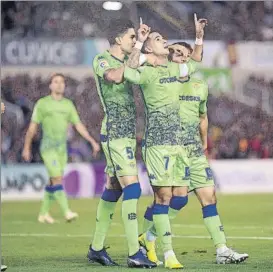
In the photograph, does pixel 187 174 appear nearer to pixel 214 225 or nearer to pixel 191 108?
pixel 214 225

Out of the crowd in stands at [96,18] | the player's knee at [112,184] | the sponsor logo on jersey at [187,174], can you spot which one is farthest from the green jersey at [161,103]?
the crowd in stands at [96,18]

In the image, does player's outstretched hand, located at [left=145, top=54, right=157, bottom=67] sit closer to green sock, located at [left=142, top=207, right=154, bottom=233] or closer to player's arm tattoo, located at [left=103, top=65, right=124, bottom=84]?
player's arm tattoo, located at [left=103, top=65, right=124, bottom=84]

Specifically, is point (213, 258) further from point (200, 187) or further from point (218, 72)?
point (218, 72)

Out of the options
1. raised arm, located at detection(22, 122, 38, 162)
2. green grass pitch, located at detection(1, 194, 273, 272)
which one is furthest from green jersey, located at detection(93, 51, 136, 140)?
raised arm, located at detection(22, 122, 38, 162)

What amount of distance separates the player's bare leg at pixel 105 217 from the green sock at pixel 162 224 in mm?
460

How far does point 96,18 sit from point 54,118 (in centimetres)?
513

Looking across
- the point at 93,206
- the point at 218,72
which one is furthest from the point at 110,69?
the point at 218,72

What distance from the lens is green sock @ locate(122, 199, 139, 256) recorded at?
8.29 m

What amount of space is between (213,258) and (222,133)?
12208 millimetres

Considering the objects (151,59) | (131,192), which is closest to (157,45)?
(151,59)

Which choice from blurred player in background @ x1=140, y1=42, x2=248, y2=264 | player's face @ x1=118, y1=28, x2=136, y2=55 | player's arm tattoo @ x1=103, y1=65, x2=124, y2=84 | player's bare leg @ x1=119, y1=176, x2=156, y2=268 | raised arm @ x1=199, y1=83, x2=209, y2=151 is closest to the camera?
player's arm tattoo @ x1=103, y1=65, x2=124, y2=84

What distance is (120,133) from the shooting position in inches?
334

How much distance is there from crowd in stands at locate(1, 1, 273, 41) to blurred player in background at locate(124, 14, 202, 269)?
31.9ft

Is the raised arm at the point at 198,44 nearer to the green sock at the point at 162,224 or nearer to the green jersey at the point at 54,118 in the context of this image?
the green sock at the point at 162,224
